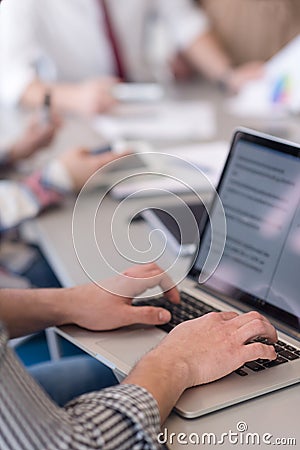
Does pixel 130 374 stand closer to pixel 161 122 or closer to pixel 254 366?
pixel 254 366

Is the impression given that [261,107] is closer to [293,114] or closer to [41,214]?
[293,114]

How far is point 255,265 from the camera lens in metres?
1.03

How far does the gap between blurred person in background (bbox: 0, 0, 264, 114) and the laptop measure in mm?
1119

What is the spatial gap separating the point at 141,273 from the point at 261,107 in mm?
1260

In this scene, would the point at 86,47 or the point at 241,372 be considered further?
the point at 86,47

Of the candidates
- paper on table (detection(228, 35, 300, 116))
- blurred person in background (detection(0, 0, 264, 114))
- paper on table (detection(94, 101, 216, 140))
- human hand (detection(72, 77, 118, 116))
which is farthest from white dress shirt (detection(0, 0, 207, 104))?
paper on table (detection(228, 35, 300, 116))

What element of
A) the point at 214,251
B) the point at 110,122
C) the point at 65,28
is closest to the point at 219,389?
the point at 214,251

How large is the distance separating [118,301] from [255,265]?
0.20 meters

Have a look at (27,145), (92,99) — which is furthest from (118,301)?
(92,99)

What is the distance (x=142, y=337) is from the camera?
100 cm

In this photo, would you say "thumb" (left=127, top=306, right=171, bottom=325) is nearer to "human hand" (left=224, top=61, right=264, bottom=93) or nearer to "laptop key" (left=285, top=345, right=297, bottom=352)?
"laptop key" (left=285, top=345, right=297, bottom=352)

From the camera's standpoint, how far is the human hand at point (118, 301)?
101 centimetres

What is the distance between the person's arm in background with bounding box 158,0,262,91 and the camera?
2545 mm

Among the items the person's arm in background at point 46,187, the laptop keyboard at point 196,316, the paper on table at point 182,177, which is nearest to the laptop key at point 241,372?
the laptop keyboard at point 196,316
